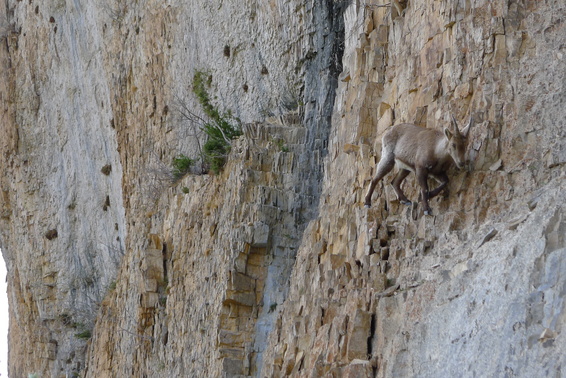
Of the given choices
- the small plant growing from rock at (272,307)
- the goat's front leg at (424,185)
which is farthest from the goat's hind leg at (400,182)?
the small plant growing from rock at (272,307)

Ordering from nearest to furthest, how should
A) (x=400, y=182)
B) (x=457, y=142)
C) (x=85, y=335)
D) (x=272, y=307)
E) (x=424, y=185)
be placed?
(x=457, y=142), (x=424, y=185), (x=400, y=182), (x=272, y=307), (x=85, y=335)

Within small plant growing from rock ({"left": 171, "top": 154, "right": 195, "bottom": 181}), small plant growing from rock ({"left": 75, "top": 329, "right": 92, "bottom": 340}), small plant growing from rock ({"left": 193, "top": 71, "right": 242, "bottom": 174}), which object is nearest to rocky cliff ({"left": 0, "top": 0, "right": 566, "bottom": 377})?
small plant growing from rock ({"left": 75, "top": 329, "right": 92, "bottom": 340})

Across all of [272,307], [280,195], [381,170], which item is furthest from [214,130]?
[381,170]

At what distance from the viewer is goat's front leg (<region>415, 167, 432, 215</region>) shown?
1055 cm

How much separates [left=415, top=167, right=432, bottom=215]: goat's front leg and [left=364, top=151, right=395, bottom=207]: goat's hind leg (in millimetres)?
788

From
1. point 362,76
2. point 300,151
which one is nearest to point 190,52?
point 300,151

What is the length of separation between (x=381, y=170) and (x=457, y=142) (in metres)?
1.65

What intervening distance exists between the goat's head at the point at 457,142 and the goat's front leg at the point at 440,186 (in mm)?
393

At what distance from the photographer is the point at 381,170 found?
11.7 meters

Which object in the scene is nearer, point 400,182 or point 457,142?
point 457,142

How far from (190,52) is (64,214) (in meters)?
10.6

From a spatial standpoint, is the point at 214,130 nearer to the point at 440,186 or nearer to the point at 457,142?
the point at 440,186

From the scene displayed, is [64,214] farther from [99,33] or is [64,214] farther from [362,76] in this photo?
[362,76]

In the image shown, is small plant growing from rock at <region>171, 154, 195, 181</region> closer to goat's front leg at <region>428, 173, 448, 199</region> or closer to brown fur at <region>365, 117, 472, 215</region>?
brown fur at <region>365, 117, 472, 215</region>
